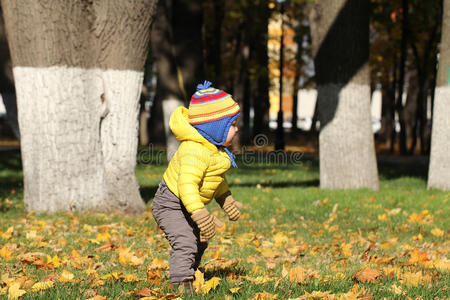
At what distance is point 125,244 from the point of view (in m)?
5.80

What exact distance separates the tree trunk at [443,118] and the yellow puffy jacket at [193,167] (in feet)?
21.9

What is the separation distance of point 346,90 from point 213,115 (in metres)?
6.43

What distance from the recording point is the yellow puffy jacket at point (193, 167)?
12.0 ft

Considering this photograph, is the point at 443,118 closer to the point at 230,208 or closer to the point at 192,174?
the point at 230,208

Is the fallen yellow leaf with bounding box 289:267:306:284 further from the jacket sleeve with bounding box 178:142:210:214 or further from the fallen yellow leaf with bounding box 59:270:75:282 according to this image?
the fallen yellow leaf with bounding box 59:270:75:282

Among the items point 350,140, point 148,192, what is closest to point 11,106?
point 148,192

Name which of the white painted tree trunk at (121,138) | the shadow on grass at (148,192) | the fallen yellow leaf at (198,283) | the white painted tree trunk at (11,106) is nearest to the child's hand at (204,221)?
the fallen yellow leaf at (198,283)

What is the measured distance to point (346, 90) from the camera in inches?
388

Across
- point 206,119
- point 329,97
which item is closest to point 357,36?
point 329,97

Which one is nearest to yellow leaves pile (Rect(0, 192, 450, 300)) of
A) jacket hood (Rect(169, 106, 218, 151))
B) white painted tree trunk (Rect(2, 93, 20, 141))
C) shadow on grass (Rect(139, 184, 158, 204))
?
jacket hood (Rect(169, 106, 218, 151))

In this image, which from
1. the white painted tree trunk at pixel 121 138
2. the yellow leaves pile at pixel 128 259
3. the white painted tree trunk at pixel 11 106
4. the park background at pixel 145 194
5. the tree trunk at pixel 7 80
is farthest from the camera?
the white painted tree trunk at pixel 11 106

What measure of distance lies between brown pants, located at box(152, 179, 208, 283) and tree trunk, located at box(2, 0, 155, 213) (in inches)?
141

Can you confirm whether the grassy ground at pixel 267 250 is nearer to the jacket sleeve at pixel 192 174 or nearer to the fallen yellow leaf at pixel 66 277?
the fallen yellow leaf at pixel 66 277

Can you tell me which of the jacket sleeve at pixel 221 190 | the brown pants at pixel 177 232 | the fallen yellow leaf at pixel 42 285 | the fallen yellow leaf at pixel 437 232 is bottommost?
the fallen yellow leaf at pixel 437 232
